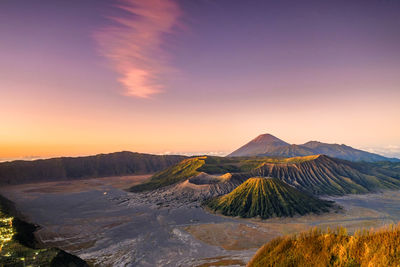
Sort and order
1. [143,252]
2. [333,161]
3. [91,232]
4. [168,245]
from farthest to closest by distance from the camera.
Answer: [333,161], [91,232], [168,245], [143,252]

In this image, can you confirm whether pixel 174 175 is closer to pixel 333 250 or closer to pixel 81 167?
pixel 81 167

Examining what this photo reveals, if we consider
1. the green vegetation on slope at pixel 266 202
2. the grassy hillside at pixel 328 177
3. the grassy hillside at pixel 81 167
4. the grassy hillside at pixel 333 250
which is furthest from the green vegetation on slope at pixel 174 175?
the grassy hillside at pixel 333 250

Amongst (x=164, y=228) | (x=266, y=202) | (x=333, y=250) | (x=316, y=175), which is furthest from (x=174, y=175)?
(x=333, y=250)

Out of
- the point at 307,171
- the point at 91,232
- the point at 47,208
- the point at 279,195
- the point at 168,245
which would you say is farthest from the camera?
the point at 307,171

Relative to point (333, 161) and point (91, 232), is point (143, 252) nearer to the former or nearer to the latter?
point (91, 232)

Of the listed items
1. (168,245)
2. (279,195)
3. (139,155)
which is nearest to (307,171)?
(279,195)

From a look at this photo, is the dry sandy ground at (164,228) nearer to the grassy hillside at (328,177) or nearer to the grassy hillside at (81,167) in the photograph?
the grassy hillside at (328,177)
